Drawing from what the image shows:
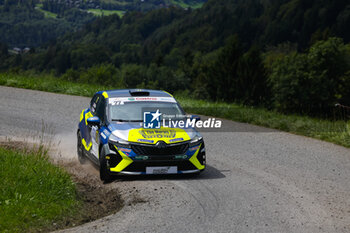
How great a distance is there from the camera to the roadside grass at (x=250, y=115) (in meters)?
13.8

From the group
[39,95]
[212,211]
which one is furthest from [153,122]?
[39,95]

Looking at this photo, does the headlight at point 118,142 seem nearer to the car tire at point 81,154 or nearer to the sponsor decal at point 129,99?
the sponsor decal at point 129,99

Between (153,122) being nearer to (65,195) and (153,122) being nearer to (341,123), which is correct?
(65,195)

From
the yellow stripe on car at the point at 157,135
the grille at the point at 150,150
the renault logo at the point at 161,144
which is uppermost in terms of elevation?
the yellow stripe on car at the point at 157,135

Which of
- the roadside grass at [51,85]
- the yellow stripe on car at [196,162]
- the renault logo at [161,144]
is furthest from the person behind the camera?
the roadside grass at [51,85]

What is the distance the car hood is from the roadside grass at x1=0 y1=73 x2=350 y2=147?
547 cm

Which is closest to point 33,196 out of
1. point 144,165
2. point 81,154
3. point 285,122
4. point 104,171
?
point 104,171

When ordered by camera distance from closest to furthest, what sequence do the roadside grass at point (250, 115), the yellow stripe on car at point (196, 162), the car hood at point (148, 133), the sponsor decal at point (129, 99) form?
the car hood at point (148, 133)
the yellow stripe on car at point (196, 162)
the sponsor decal at point (129, 99)
the roadside grass at point (250, 115)

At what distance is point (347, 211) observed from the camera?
7.14 metres

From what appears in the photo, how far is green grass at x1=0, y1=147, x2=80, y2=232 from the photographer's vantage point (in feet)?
20.2

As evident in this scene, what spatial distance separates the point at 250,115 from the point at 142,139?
8.42m

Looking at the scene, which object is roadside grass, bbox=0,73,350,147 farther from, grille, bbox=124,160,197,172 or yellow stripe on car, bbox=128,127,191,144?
grille, bbox=124,160,197,172

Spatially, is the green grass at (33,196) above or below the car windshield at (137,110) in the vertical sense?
below

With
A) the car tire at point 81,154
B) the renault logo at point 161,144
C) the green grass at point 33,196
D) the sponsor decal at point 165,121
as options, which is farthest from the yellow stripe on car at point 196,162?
the car tire at point 81,154
